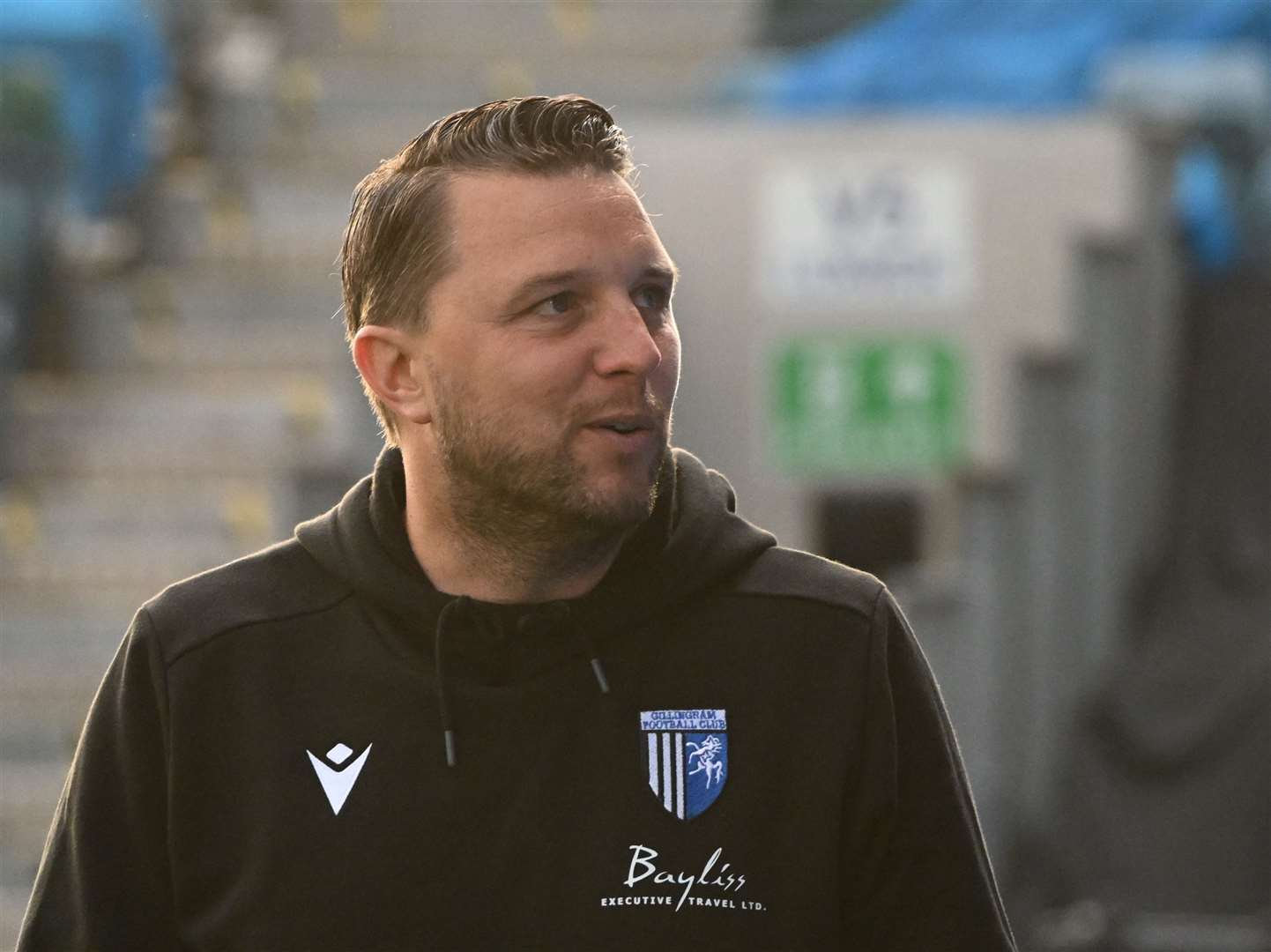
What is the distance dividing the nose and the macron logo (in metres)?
0.42

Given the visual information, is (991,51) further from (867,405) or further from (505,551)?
(505,551)

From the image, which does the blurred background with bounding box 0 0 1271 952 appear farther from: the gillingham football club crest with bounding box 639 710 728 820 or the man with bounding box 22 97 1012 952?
the gillingham football club crest with bounding box 639 710 728 820

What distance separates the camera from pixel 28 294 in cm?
1001

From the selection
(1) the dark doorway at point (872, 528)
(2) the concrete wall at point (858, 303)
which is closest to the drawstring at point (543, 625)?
(1) the dark doorway at point (872, 528)

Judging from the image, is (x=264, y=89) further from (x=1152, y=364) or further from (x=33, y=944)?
(x=33, y=944)

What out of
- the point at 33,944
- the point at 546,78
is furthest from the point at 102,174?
the point at 33,944

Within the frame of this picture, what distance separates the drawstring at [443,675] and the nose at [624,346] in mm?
264

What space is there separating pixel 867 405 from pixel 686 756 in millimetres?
8827

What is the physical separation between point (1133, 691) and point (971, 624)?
39.7 inches

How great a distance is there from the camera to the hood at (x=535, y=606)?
7.36ft

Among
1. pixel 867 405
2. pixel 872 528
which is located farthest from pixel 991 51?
pixel 872 528

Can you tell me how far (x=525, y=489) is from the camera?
2209 millimetres

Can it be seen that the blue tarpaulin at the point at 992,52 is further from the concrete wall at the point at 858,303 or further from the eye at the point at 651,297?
the eye at the point at 651,297

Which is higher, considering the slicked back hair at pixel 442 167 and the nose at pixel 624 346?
the slicked back hair at pixel 442 167
